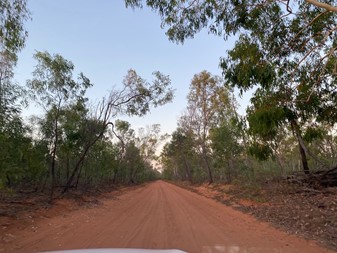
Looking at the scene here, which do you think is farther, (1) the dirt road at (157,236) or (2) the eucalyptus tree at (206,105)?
(2) the eucalyptus tree at (206,105)

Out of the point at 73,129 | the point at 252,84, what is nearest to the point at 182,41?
the point at 252,84

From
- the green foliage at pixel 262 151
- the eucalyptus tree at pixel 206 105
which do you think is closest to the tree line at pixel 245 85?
the green foliage at pixel 262 151

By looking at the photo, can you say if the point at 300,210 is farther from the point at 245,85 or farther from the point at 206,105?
the point at 206,105

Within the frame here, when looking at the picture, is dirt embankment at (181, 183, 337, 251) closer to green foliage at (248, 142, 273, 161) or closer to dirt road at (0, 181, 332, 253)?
dirt road at (0, 181, 332, 253)

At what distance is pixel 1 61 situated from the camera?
1194cm

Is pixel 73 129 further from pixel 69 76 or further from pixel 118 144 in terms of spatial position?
pixel 118 144

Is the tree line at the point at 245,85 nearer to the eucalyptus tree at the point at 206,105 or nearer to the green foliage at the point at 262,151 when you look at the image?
the green foliage at the point at 262,151

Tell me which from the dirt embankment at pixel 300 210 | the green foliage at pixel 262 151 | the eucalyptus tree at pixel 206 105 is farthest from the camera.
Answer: the eucalyptus tree at pixel 206 105

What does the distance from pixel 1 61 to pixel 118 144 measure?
31.9 m

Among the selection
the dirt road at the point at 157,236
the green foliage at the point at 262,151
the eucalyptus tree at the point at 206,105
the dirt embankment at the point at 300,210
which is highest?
the eucalyptus tree at the point at 206,105

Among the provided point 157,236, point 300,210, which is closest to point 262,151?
point 300,210

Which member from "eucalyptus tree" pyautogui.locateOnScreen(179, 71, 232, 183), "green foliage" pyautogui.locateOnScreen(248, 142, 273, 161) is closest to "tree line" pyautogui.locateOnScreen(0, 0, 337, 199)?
"green foliage" pyautogui.locateOnScreen(248, 142, 273, 161)

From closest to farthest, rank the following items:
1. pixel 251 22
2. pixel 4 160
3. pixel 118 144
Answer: pixel 4 160, pixel 251 22, pixel 118 144

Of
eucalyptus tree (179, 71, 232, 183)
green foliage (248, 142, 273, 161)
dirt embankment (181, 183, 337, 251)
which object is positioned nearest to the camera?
dirt embankment (181, 183, 337, 251)
